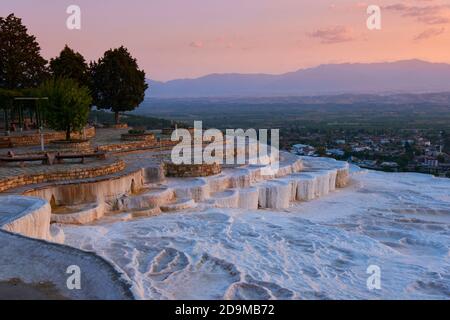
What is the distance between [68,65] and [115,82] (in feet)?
8.74

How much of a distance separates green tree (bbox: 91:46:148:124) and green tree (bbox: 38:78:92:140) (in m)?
8.19

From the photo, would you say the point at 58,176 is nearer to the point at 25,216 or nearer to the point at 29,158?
the point at 29,158

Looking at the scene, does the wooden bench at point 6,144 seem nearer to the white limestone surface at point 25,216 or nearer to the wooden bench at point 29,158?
the wooden bench at point 29,158

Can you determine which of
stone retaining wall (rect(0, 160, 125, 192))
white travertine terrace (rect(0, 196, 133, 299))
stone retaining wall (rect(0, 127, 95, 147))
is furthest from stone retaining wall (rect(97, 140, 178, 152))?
white travertine terrace (rect(0, 196, 133, 299))

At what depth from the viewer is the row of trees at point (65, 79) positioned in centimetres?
1850

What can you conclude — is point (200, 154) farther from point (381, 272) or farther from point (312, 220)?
point (381, 272)

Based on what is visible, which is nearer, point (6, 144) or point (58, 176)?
point (58, 176)

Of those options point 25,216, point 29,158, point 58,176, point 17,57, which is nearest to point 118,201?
point 58,176

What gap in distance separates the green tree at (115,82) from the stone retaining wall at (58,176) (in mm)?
13177

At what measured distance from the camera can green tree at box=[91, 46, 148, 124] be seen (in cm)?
2704

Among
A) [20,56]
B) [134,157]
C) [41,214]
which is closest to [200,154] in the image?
[134,157]

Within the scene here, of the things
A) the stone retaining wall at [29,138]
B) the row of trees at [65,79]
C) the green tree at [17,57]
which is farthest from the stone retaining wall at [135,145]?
the green tree at [17,57]

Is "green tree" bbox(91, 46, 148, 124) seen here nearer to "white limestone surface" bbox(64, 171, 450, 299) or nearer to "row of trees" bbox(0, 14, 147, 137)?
"row of trees" bbox(0, 14, 147, 137)

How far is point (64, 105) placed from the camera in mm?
18234
